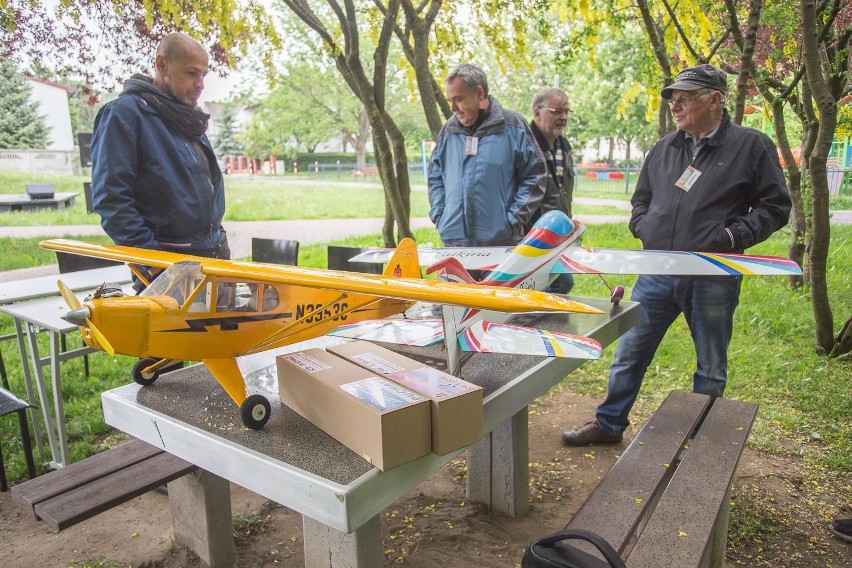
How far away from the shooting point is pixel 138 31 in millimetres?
6805

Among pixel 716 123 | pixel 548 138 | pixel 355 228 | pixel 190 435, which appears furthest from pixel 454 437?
pixel 355 228

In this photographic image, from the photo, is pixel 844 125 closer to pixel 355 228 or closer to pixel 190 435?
pixel 190 435

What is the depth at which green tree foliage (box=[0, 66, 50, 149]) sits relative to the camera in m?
7.80

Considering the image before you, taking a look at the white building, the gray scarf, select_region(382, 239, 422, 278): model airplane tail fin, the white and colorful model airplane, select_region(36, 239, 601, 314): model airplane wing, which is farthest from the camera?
the white building

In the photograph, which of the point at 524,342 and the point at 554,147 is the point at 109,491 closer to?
the point at 524,342

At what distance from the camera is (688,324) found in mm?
3523

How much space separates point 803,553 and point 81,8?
7694mm

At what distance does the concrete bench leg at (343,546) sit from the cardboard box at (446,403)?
47cm

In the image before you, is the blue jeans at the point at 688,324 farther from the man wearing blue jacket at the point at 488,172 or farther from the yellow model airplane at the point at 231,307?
the yellow model airplane at the point at 231,307

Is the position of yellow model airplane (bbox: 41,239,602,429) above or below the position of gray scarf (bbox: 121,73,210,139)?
below

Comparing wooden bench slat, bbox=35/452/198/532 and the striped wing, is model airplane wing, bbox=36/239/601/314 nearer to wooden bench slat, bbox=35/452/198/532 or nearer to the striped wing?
the striped wing

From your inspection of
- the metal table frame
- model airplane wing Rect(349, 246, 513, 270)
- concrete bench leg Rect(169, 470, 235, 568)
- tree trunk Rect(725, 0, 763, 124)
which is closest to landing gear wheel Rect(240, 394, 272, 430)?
concrete bench leg Rect(169, 470, 235, 568)

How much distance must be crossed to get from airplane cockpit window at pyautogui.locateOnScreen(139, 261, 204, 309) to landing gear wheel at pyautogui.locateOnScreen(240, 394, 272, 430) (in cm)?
52

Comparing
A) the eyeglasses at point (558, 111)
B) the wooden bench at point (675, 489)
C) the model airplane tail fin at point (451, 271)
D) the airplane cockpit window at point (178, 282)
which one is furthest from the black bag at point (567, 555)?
the eyeglasses at point (558, 111)
